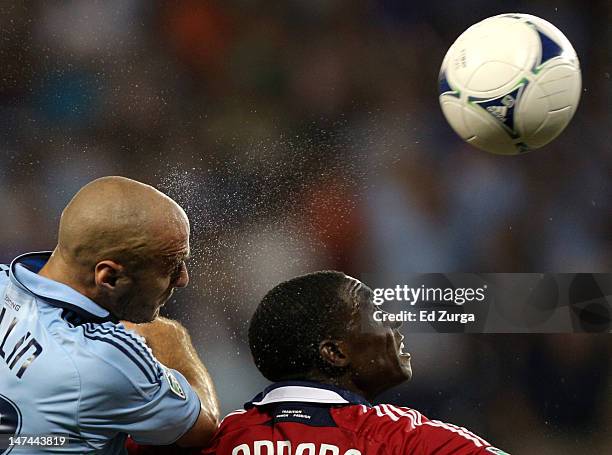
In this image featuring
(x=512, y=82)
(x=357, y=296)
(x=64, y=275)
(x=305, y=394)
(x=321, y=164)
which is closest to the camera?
(x=64, y=275)

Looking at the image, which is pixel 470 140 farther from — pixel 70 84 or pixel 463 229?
pixel 70 84

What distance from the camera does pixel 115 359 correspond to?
1912mm

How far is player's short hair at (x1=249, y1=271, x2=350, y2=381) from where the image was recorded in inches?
86.6

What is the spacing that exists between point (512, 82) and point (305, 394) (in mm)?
1240

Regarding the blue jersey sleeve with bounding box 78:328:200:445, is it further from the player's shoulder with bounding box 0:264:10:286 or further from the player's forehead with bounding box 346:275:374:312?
the player's forehead with bounding box 346:275:374:312

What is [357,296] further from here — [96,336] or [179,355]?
[96,336]

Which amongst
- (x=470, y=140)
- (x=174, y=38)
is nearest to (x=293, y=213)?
(x=174, y=38)

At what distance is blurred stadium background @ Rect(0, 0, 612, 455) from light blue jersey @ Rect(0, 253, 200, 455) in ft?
8.76

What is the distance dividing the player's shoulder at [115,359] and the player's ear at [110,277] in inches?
3.6

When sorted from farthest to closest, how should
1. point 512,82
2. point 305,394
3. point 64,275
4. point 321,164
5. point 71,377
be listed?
point 321,164
point 512,82
point 305,394
point 64,275
point 71,377

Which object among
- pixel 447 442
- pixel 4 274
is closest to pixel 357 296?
pixel 447 442

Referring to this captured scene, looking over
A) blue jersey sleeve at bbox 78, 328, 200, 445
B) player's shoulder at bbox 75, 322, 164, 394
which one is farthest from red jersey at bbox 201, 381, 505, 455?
player's shoulder at bbox 75, 322, 164, 394

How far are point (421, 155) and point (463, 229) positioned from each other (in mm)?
521

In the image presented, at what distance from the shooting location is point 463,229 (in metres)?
5.04
